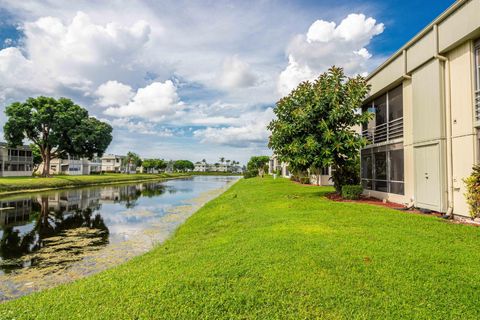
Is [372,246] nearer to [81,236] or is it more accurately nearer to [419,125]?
[419,125]

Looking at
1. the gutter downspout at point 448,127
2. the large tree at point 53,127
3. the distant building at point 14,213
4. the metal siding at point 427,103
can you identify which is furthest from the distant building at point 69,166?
the gutter downspout at point 448,127

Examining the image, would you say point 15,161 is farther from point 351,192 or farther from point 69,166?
point 351,192

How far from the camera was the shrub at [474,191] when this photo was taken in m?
7.84

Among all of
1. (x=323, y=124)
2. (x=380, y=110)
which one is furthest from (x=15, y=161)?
(x=380, y=110)

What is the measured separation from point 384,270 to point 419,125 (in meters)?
7.95

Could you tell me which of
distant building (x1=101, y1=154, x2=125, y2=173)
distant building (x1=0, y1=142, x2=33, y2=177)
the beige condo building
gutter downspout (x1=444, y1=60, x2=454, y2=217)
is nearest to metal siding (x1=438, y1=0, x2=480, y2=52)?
the beige condo building

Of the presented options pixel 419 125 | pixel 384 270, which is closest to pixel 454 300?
pixel 384 270

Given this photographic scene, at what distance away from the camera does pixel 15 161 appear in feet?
148

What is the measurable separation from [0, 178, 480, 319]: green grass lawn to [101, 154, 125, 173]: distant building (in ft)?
307

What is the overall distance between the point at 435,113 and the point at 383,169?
181 inches

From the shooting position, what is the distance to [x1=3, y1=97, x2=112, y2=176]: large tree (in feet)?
119

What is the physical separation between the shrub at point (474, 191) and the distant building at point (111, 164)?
94.9 meters

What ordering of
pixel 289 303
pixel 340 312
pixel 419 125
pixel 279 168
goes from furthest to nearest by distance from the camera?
pixel 279 168 → pixel 419 125 → pixel 289 303 → pixel 340 312

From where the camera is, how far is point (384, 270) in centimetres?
478
